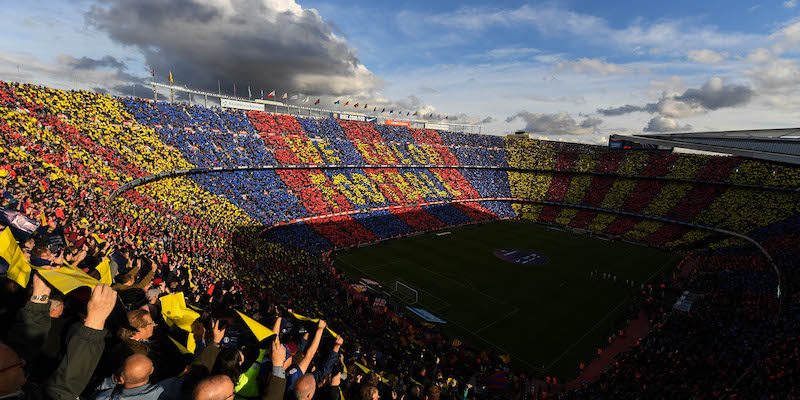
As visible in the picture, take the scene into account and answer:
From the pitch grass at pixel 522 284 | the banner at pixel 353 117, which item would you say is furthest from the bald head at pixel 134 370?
the banner at pixel 353 117

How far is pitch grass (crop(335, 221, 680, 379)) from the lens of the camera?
898 inches

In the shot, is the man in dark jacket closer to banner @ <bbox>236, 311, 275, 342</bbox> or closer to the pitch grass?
banner @ <bbox>236, 311, 275, 342</bbox>

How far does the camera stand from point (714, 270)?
3247 cm

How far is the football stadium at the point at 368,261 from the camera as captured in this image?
4832 mm

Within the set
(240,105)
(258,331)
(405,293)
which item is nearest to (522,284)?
(405,293)

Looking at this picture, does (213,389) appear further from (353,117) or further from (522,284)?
(353,117)

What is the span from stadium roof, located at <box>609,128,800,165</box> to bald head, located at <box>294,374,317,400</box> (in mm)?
45652

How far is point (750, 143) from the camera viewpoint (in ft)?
135

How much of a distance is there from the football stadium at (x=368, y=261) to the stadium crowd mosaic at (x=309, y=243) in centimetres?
8

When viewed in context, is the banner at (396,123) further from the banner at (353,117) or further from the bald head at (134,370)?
the bald head at (134,370)

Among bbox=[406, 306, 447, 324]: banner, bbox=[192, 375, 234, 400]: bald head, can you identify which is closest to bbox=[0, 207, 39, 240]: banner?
bbox=[192, 375, 234, 400]: bald head

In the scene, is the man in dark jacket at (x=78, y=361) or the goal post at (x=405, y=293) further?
the goal post at (x=405, y=293)

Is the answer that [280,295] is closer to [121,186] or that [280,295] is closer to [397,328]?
[397,328]

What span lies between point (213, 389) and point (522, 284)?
32252 mm
